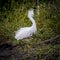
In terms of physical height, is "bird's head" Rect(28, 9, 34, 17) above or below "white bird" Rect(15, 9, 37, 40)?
above

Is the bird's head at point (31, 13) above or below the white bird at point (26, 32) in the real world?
above

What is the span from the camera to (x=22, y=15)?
442 centimetres

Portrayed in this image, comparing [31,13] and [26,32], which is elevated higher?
[31,13]

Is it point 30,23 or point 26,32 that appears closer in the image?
point 26,32

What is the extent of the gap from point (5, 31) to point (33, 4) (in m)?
0.63

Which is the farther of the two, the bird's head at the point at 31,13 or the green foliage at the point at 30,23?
the bird's head at the point at 31,13

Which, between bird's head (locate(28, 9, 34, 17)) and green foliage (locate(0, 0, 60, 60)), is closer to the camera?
green foliage (locate(0, 0, 60, 60))

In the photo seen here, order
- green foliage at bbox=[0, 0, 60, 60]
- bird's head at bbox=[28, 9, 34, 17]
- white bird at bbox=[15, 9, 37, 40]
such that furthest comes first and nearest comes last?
1. bird's head at bbox=[28, 9, 34, 17]
2. white bird at bbox=[15, 9, 37, 40]
3. green foliage at bbox=[0, 0, 60, 60]

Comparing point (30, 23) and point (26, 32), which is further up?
point (30, 23)

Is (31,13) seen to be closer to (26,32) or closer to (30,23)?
(30,23)

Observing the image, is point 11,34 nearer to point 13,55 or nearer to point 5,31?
point 5,31

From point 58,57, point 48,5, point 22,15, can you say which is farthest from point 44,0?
point 58,57

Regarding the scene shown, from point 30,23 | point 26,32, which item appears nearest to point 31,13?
point 30,23

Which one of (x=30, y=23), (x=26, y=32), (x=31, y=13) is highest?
(x=31, y=13)
